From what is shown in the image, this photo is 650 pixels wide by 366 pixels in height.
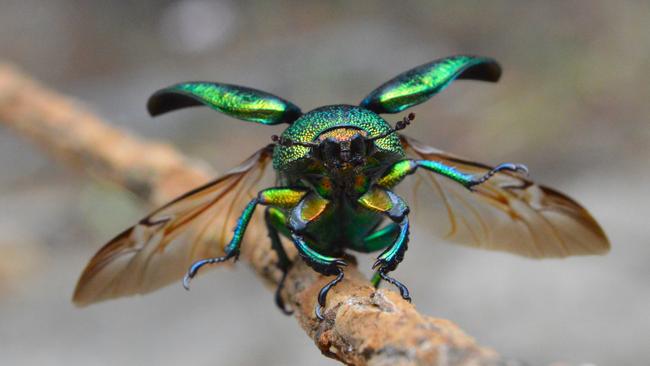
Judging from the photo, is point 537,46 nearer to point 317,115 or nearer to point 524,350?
point 524,350

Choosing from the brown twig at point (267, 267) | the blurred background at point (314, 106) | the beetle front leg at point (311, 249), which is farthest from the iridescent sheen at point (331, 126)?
the blurred background at point (314, 106)

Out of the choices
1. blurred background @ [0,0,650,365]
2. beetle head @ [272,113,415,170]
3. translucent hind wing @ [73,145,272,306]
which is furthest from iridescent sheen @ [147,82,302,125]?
blurred background @ [0,0,650,365]

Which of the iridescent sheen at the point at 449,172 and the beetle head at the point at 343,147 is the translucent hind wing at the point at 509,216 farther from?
the beetle head at the point at 343,147

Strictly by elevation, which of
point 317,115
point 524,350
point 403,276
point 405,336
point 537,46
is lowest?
point 405,336

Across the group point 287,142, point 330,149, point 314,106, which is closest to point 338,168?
point 330,149

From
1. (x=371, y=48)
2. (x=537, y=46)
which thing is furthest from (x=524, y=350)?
(x=371, y=48)

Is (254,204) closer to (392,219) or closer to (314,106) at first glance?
(392,219)
